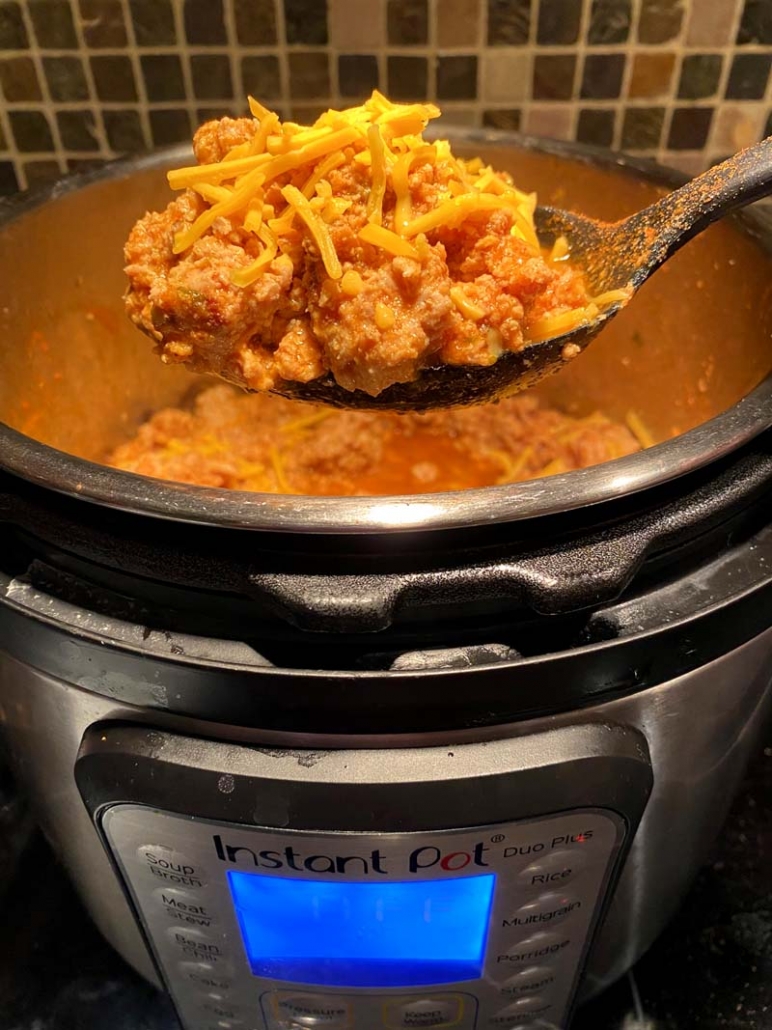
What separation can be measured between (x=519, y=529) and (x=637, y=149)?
3.50 ft

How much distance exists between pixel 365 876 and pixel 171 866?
0.15m

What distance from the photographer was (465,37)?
1265mm

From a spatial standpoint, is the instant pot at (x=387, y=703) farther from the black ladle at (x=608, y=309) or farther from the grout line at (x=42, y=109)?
the grout line at (x=42, y=109)

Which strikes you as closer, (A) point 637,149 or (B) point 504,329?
(B) point 504,329

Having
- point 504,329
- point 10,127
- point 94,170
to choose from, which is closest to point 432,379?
point 504,329

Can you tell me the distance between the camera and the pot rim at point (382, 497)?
52 centimetres

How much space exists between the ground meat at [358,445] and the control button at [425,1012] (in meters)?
0.62

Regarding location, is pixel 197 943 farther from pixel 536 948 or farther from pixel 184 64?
pixel 184 64

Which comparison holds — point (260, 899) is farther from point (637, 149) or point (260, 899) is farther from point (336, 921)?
point (637, 149)

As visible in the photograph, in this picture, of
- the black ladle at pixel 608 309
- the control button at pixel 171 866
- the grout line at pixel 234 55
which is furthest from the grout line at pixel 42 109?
the control button at pixel 171 866

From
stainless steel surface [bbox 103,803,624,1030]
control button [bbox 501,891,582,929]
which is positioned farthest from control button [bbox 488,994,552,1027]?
control button [bbox 501,891,582,929]

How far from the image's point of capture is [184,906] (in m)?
0.70

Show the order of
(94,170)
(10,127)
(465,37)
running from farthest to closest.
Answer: (10,127) → (465,37) → (94,170)

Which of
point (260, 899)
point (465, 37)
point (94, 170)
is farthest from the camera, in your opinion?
point (465, 37)
